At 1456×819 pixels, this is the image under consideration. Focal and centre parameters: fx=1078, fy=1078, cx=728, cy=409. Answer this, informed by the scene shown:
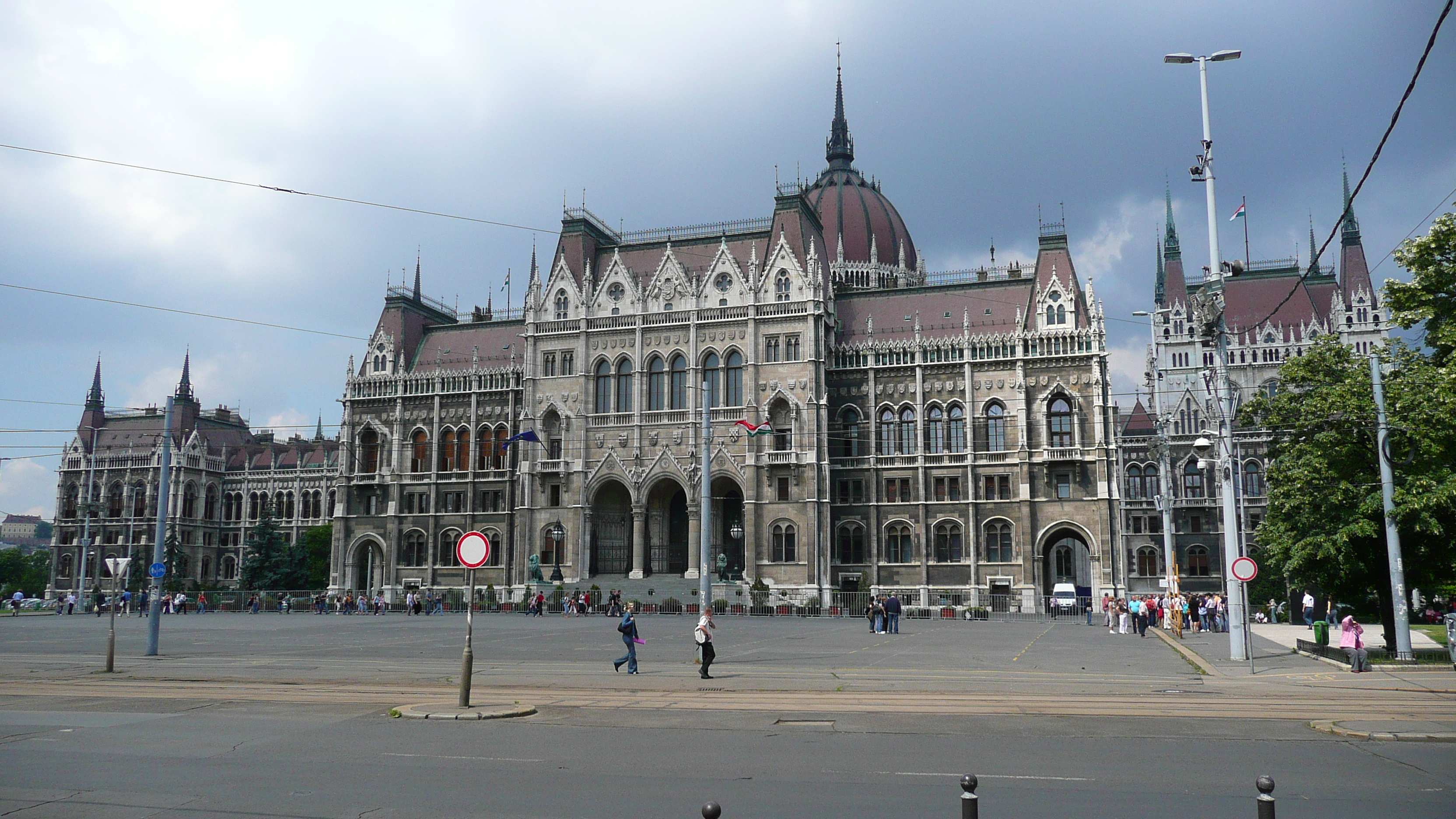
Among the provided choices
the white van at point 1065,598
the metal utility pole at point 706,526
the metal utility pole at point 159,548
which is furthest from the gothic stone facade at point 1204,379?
the metal utility pole at point 159,548

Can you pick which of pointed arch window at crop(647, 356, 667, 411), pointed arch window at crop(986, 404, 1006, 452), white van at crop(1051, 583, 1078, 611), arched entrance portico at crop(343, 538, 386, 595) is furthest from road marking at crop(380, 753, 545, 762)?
arched entrance portico at crop(343, 538, 386, 595)

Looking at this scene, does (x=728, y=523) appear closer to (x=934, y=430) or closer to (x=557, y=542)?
(x=557, y=542)

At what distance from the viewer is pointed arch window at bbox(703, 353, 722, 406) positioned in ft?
216

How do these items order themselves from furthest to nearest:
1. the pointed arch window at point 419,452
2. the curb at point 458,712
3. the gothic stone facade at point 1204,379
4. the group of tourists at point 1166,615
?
1. the gothic stone facade at point 1204,379
2. the pointed arch window at point 419,452
3. the group of tourists at point 1166,615
4. the curb at point 458,712

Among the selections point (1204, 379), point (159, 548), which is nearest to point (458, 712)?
point (159, 548)

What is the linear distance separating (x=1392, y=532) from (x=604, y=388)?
4991 cm

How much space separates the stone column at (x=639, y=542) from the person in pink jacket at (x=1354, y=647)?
45.0 meters

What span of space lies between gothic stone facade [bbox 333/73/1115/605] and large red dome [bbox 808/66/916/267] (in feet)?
25.3

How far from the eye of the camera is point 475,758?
1212 centimetres

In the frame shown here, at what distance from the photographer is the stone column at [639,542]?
64562 millimetres

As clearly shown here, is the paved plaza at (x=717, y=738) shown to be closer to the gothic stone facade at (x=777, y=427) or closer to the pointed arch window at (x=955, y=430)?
the gothic stone facade at (x=777, y=427)

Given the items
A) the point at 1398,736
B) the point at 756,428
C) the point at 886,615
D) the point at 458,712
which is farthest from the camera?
the point at 756,428

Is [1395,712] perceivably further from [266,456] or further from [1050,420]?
[266,456]

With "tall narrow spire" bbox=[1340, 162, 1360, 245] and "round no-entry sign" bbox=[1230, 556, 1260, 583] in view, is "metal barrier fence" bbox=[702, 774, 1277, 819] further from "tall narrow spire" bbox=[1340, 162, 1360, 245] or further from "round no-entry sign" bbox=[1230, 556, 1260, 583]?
"tall narrow spire" bbox=[1340, 162, 1360, 245]
